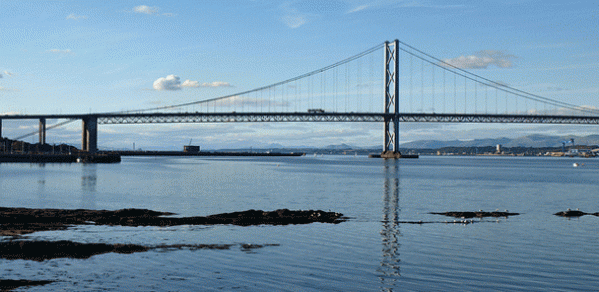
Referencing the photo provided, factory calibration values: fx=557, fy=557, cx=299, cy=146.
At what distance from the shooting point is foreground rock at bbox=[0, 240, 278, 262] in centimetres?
1406

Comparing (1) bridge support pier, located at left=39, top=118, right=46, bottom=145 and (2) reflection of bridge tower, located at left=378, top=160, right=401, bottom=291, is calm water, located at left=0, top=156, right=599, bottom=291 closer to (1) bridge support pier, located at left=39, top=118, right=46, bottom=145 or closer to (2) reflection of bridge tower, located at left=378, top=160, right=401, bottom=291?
(2) reflection of bridge tower, located at left=378, top=160, right=401, bottom=291

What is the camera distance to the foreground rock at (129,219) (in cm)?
1934

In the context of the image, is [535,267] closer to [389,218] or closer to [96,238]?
[389,218]

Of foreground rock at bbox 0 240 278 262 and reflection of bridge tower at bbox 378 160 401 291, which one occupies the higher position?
foreground rock at bbox 0 240 278 262

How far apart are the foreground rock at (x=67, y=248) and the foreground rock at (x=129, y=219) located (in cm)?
317

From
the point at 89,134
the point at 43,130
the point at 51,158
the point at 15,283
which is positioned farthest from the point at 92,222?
the point at 43,130

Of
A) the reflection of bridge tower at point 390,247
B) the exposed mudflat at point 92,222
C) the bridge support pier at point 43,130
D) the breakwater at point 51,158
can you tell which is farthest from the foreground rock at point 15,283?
the bridge support pier at point 43,130

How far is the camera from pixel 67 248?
14883 mm

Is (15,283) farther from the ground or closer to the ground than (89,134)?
closer to the ground

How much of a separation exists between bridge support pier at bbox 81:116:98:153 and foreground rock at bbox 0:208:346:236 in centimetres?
12102

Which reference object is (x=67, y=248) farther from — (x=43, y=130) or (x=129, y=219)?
(x=43, y=130)

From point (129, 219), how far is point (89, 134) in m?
126

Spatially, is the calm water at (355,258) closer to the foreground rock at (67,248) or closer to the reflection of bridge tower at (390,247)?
the reflection of bridge tower at (390,247)

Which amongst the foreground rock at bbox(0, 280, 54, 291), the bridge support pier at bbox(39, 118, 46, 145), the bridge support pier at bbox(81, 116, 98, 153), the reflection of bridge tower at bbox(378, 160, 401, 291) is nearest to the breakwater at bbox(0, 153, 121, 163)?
the bridge support pier at bbox(81, 116, 98, 153)
